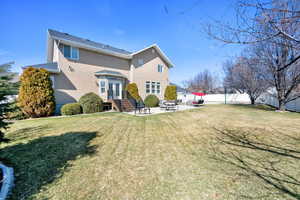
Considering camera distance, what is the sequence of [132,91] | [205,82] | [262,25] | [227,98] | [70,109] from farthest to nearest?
[205,82] → [227,98] → [132,91] → [70,109] → [262,25]

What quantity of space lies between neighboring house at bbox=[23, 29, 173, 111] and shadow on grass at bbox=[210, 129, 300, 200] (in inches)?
454

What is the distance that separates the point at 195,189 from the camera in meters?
2.24

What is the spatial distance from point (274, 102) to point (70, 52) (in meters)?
25.3

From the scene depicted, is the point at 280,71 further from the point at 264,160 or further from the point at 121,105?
the point at 121,105

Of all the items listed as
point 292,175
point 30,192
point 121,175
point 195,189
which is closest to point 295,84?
point 292,175

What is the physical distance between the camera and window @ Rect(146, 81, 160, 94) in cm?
1712

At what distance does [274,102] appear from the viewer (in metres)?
16.7

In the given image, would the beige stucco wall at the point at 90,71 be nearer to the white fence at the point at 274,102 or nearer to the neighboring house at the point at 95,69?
the neighboring house at the point at 95,69

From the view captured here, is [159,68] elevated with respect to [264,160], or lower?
elevated

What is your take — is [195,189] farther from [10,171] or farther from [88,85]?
[88,85]

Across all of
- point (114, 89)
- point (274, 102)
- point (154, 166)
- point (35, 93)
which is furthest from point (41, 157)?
point (274, 102)

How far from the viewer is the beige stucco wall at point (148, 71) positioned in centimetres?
1594

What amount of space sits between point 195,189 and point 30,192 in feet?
9.87

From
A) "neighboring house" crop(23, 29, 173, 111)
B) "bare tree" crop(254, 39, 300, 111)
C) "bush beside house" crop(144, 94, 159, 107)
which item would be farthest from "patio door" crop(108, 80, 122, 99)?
"bare tree" crop(254, 39, 300, 111)
